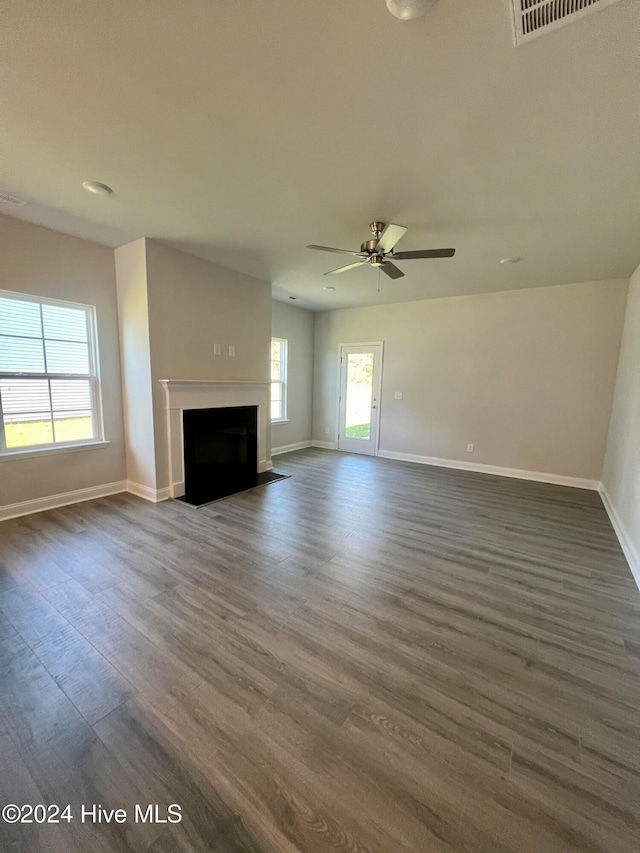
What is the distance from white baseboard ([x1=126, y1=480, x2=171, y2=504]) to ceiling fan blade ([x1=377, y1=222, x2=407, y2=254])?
338 centimetres

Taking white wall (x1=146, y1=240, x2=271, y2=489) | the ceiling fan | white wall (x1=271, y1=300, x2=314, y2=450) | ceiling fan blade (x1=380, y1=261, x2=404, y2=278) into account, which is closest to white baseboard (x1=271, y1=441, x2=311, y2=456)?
white wall (x1=271, y1=300, x2=314, y2=450)

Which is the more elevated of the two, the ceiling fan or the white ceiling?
the white ceiling

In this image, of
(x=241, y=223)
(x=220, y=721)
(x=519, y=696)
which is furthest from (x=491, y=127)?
(x=220, y=721)

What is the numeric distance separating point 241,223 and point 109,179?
40.6 inches

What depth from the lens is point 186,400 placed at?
3936mm

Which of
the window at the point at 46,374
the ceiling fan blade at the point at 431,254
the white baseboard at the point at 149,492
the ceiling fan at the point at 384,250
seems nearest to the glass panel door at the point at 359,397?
the ceiling fan at the point at 384,250

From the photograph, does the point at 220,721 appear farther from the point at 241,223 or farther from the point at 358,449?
the point at 358,449

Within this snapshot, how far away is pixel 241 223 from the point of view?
Answer: 10.0 ft

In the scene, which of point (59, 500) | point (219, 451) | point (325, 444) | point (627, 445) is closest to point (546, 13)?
point (627, 445)

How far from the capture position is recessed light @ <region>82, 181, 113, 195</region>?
2446 mm

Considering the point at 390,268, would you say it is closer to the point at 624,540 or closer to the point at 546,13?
the point at 546,13

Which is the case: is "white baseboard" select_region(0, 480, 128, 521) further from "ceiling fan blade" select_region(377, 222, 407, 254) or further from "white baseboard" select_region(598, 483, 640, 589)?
"white baseboard" select_region(598, 483, 640, 589)

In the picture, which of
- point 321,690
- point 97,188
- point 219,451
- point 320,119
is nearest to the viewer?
point 321,690

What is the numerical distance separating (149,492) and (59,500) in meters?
0.86
